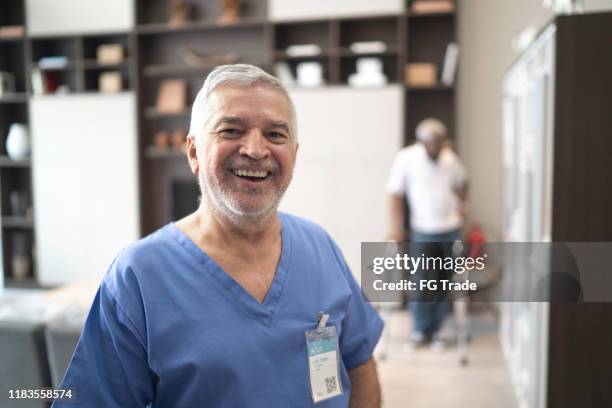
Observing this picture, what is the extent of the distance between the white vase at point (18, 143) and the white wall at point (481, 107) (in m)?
4.09

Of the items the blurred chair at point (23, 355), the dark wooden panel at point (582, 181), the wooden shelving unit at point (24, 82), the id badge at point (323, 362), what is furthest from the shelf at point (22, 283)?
the dark wooden panel at point (582, 181)

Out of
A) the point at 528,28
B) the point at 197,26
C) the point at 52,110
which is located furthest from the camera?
the point at 52,110

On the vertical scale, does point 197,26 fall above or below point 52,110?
above

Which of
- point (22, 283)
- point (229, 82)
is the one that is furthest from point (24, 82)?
point (229, 82)

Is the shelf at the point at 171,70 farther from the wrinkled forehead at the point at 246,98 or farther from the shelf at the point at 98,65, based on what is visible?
the wrinkled forehead at the point at 246,98

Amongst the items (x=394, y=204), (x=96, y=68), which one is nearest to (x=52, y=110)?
(x=96, y=68)

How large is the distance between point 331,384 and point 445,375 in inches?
86.6

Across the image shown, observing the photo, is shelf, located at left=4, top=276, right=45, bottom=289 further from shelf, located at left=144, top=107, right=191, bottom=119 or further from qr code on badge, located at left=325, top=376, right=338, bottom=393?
qr code on badge, located at left=325, top=376, right=338, bottom=393

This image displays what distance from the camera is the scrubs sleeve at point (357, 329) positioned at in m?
1.17

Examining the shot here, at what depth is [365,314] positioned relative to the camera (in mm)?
1208

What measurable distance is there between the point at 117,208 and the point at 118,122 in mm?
802

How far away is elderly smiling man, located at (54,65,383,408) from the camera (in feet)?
3.01

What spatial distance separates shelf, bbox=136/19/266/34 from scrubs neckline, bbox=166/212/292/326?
378 centimetres

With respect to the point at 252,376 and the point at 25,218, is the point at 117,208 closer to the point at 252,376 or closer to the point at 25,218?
the point at 25,218
